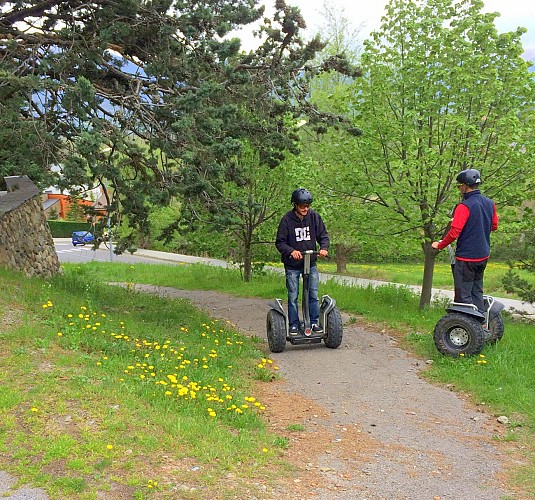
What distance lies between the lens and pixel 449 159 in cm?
980

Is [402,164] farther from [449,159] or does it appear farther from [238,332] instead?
[238,332]

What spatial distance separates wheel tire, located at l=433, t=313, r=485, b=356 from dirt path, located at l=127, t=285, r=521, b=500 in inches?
16.3

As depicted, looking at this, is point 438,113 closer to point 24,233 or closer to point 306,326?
point 306,326

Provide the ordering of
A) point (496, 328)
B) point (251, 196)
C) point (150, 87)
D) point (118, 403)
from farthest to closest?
point (251, 196) < point (150, 87) < point (496, 328) < point (118, 403)

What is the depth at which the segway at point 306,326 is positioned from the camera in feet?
23.5

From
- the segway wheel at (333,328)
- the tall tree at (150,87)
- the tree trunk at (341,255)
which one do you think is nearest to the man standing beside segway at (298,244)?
the segway wheel at (333,328)

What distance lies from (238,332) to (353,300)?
3.66 meters

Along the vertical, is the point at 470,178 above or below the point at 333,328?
above

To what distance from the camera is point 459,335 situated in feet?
21.9

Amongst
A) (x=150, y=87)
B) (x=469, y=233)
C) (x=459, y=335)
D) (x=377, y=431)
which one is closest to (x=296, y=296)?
(x=459, y=335)

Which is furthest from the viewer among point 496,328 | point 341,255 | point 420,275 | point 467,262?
point 420,275

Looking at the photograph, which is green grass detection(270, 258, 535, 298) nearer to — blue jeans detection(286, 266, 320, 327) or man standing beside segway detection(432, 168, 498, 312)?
blue jeans detection(286, 266, 320, 327)

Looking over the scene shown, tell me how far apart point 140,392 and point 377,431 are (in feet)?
6.52

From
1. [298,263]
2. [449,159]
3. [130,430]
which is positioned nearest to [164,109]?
[298,263]
